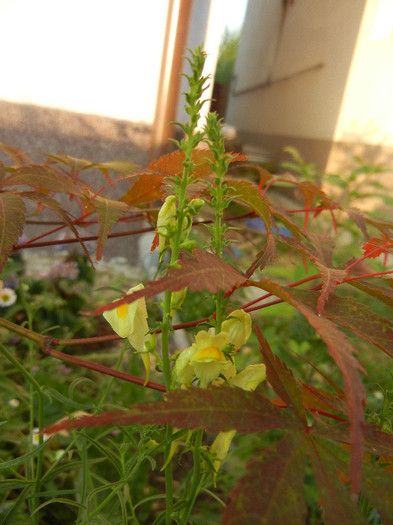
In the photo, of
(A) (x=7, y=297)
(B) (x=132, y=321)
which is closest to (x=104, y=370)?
(B) (x=132, y=321)

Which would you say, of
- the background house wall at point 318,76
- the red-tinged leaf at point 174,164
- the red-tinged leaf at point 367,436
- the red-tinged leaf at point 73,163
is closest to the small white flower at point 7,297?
the red-tinged leaf at point 73,163

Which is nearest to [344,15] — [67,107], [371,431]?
[67,107]

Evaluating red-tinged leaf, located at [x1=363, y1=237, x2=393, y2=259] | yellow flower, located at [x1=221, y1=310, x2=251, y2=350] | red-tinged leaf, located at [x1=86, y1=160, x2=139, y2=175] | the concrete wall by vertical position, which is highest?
the concrete wall

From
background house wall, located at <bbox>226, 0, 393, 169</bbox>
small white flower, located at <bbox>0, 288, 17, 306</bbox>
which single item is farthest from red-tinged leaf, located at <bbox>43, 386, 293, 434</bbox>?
background house wall, located at <bbox>226, 0, 393, 169</bbox>

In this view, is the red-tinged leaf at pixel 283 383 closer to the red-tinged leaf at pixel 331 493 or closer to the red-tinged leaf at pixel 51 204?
the red-tinged leaf at pixel 331 493

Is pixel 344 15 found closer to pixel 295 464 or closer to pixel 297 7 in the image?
pixel 297 7

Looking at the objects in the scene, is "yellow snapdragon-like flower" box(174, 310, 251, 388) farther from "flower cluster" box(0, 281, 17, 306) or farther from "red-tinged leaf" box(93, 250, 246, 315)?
"flower cluster" box(0, 281, 17, 306)
